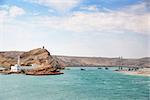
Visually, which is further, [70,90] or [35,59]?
[35,59]

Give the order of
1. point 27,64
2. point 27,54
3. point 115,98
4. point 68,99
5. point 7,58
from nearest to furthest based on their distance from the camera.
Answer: point 68,99 < point 115,98 < point 27,64 < point 27,54 < point 7,58

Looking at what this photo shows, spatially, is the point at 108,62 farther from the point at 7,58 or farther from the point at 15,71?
the point at 15,71

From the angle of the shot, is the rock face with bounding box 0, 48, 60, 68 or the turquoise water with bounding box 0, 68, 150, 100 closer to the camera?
the turquoise water with bounding box 0, 68, 150, 100

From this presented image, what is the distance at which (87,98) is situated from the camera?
7332 mm

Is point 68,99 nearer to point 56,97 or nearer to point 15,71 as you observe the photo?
point 56,97

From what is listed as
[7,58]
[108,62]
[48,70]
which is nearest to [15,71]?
[48,70]

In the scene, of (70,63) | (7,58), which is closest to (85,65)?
(70,63)

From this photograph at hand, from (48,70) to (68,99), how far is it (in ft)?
43.1

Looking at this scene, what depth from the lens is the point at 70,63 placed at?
A: 2115 inches

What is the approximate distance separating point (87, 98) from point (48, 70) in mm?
12852

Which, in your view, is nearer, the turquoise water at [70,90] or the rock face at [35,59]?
the turquoise water at [70,90]

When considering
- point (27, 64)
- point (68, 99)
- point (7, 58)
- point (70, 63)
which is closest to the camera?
point (68, 99)

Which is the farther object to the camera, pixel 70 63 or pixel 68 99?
pixel 70 63

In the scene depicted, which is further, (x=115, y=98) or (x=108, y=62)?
(x=108, y=62)
